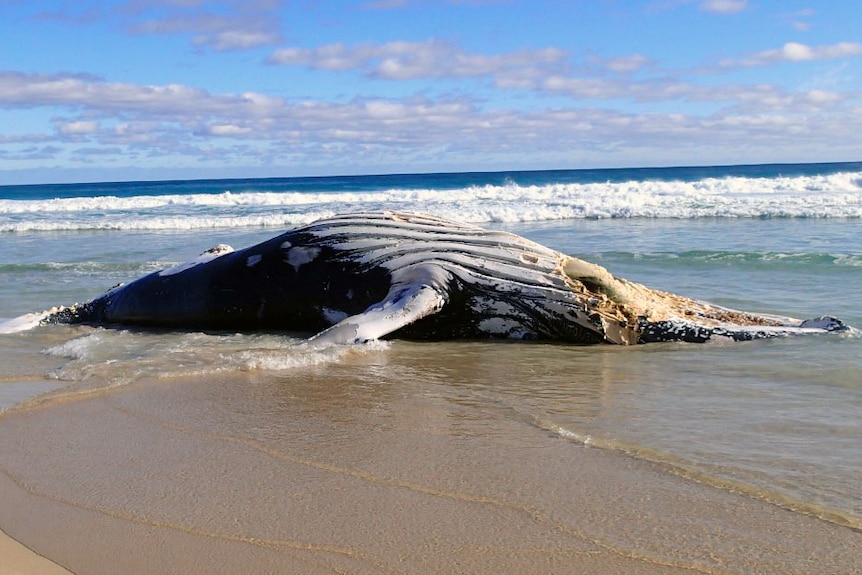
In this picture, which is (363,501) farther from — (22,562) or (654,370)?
(654,370)

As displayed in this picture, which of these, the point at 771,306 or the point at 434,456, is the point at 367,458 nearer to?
the point at 434,456

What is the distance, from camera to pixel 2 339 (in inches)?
304

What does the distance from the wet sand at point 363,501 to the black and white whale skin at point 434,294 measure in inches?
86.2

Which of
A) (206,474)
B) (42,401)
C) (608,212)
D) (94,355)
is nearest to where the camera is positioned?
(206,474)

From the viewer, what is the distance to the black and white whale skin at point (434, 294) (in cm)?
716

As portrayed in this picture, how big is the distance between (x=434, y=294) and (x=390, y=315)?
17.6 inches

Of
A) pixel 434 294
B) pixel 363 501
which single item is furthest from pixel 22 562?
pixel 434 294

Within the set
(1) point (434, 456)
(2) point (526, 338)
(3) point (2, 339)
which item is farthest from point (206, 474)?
(3) point (2, 339)

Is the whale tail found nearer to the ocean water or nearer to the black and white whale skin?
the black and white whale skin

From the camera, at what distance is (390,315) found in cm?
689

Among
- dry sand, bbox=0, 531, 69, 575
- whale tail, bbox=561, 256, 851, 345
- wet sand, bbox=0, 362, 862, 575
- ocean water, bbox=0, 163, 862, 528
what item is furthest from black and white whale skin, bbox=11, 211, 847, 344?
dry sand, bbox=0, 531, 69, 575

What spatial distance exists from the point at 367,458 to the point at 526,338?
3.36 meters

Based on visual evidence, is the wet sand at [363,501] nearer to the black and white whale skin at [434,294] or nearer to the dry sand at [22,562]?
the dry sand at [22,562]

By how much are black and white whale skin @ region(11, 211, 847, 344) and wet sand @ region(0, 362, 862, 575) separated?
7.19 feet
